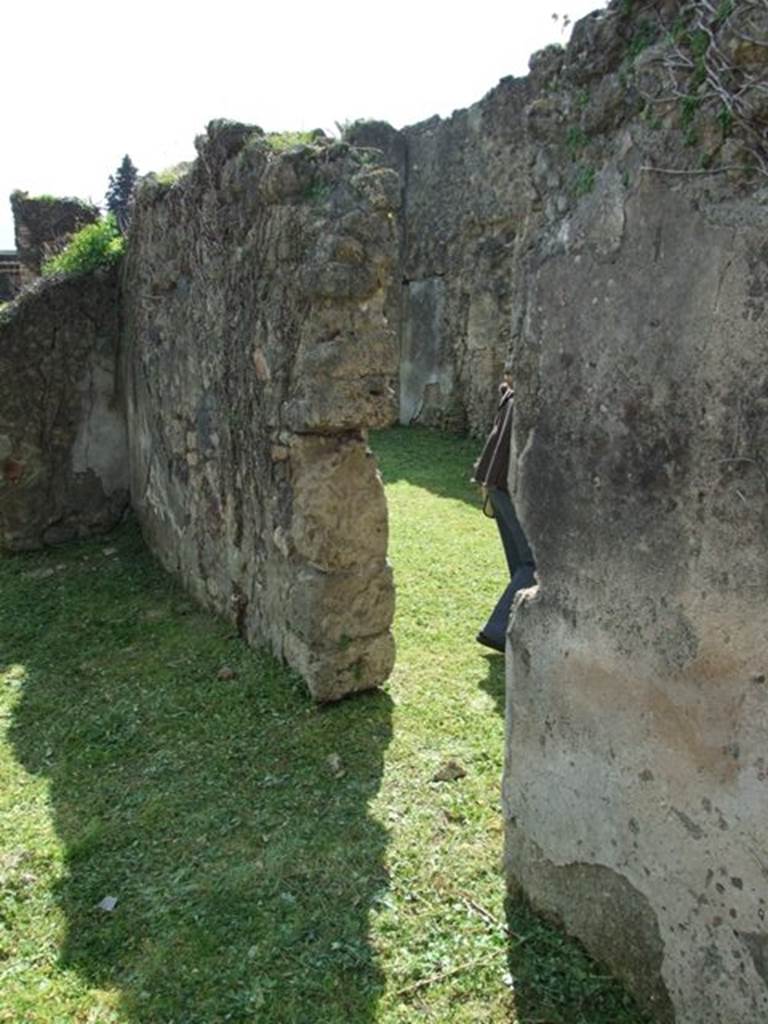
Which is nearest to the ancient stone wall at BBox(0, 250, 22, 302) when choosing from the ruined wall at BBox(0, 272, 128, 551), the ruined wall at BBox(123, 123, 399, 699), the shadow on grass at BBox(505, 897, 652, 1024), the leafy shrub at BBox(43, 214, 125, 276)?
the leafy shrub at BBox(43, 214, 125, 276)

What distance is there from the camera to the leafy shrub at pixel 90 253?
654 centimetres

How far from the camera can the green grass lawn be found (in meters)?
2.31

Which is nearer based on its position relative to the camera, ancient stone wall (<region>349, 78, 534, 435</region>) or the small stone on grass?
the small stone on grass

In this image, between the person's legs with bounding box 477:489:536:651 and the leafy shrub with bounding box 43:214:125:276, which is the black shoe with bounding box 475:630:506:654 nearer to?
the person's legs with bounding box 477:489:536:651

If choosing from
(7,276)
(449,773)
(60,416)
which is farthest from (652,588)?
(7,276)

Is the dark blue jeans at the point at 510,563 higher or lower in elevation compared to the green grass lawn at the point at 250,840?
higher

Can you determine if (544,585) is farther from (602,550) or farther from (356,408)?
(356,408)

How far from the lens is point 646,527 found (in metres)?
1.97

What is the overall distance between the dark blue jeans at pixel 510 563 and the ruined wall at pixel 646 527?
1902 mm

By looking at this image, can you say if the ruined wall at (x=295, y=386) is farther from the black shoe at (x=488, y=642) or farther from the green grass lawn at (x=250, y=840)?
the black shoe at (x=488, y=642)

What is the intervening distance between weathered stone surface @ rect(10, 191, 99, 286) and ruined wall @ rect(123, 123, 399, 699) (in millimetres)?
5248

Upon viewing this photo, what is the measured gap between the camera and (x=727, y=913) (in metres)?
1.88

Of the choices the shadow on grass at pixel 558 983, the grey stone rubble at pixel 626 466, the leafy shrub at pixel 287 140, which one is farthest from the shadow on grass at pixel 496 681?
the leafy shrub at pixel 287 140

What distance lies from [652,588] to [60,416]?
18.0 ft
